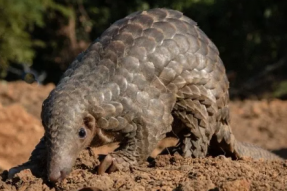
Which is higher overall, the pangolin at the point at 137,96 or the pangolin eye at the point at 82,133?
the pangolin at the point at 137,96

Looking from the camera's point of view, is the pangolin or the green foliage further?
the green foliage

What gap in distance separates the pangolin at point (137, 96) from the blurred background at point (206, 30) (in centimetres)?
842

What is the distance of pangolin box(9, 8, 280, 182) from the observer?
4.28 meters

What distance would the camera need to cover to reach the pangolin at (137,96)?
428 cm

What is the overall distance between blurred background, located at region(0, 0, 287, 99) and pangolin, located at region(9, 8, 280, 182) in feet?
27.6

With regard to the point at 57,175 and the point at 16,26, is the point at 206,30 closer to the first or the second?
the point at 16,26

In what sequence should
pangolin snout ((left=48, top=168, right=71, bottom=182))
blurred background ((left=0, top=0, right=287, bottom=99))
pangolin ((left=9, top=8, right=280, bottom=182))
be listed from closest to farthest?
1. pangolin snout ((left=48, top=168, right=71, bottom=182))
2. pangolin ((left=9, top=8, right=280, bottom=182))
3. blurred background ((left=0, top=0, right=287, bottom=99))

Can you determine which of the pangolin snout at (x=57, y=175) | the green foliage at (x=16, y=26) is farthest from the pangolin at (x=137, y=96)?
the green foliage at (x=16, y=26)

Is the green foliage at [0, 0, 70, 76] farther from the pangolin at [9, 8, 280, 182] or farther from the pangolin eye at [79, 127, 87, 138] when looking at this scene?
the pangolin eye at [79, 127, 87, 138]

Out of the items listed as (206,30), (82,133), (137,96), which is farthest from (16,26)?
(82,133)

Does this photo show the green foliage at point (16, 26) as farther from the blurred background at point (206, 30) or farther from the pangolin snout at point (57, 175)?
the pangolin snout at point (57, 175)

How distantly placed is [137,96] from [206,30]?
10.2 meters

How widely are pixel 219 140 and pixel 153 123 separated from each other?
3.43 feet

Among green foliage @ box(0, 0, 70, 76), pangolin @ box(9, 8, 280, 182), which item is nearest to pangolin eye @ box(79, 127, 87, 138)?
pangolin @ box(9, 8, 280, 182)
